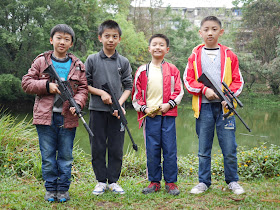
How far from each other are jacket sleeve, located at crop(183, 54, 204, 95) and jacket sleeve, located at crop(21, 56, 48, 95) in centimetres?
148

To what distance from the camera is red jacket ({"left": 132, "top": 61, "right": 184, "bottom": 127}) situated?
3.15 metres

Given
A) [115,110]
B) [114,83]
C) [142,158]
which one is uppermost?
[114,83]

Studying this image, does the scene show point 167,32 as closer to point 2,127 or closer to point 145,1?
point 145,1

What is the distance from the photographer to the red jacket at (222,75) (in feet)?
10.2

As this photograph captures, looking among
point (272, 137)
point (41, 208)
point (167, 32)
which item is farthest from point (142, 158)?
point (167, 32)

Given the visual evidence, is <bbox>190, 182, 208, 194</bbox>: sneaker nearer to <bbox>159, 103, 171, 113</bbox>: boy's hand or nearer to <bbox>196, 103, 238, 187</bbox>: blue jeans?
<bbox>196, 103, 238, 187</bbox>: blue jeans

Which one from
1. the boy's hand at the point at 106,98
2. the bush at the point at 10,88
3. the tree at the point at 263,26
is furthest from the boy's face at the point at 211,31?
the tree at the point at 263,26

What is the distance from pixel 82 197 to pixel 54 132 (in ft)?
2.38

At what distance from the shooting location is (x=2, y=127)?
4844mm

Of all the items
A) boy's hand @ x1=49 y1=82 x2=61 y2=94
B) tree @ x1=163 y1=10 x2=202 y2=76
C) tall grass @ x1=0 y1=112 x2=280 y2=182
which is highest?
tree @ x1=163 y1=10 x2=202 y2=76

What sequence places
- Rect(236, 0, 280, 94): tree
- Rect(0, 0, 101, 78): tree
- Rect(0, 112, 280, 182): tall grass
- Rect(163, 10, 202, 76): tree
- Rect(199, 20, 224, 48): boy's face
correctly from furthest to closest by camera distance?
Rect(236, 0, 280, 94): tree < Rect(163, 10, 202, 76): tree < Rect(0, 0, 101, 78): tree < Rect(0, 112, 280, 182): tall grass < Rect(199, 20, 224, 48): boy's face

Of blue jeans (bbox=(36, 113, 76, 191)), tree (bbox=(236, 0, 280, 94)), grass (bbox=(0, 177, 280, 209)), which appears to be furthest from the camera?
tree (bbox=(236, 0, 280, 94))

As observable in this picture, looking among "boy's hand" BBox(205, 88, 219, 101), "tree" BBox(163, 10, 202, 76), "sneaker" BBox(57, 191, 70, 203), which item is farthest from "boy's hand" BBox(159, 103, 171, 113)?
"tree" BBox(163, 10, 202, 76)

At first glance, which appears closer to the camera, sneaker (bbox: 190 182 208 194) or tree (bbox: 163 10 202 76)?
sneaker (bbox: 190 182 208 194)
